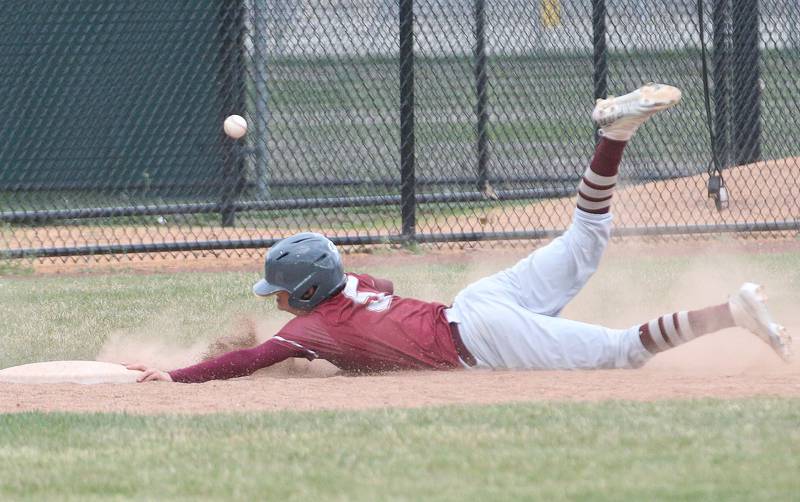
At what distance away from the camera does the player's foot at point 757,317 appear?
508 cm

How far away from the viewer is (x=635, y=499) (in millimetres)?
3357

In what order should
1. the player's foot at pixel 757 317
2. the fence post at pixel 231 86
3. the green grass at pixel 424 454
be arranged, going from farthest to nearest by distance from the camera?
the fence post at pixel 231 86, the player's foot at pixel 757 317, the green grass at pixel 424 454

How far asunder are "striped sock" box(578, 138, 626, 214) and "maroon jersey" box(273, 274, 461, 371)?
0.84m

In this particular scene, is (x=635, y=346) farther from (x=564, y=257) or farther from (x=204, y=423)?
(x=204, y=423)

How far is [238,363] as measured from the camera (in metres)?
5.46

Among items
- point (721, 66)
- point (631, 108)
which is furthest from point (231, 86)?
point (631, 108)

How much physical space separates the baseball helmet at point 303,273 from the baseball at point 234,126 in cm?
496

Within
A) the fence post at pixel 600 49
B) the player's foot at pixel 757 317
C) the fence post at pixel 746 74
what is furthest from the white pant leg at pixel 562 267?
the fence post at pixel 746 74

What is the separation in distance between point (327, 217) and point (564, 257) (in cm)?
675

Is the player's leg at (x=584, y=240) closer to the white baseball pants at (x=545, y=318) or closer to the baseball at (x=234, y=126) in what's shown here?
the white baseball pants at (x=545, y=318)

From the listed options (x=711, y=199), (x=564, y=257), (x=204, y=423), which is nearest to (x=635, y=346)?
(x=564, y=257)

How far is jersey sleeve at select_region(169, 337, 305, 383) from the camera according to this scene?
5.46m

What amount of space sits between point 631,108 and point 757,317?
1.11 meters

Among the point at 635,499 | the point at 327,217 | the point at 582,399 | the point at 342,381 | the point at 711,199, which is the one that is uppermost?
the point at 635,499
